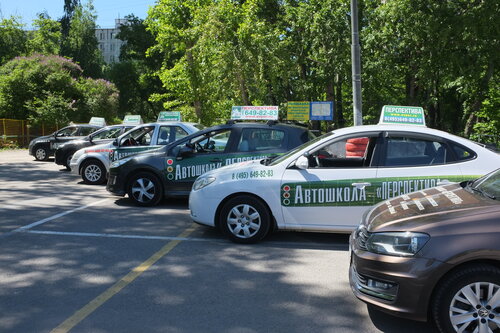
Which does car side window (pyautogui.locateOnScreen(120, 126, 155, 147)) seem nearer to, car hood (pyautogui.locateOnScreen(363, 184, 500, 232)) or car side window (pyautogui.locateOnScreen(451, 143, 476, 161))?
car side window (pyautogui.locateOnScreen(451, 143, 476, 161))

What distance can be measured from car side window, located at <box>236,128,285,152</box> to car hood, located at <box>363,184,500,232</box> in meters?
3.78

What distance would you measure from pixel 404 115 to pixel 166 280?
5.61 meters

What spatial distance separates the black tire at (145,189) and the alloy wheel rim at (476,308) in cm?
625

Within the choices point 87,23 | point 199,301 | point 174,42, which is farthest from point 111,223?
point 87,23

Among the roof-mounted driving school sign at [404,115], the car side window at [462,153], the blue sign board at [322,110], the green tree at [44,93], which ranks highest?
the green tree at [44,93]

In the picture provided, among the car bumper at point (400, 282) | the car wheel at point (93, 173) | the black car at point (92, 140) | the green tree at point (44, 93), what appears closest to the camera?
the car bumper at point (400, 282)

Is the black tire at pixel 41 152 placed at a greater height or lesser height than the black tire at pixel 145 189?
greater

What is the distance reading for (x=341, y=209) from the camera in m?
5.80

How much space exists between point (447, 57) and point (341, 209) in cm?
1650

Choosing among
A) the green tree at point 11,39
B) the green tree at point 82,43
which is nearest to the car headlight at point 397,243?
the green tree at point 11,39

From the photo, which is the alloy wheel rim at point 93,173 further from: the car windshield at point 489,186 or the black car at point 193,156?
the car windshield at point 489,186

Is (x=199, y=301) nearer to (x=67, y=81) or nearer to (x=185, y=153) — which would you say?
(x=185, y=153)

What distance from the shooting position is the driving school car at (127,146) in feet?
34.3

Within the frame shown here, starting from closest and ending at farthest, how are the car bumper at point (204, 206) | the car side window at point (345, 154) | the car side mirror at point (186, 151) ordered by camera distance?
the car side window at point (345, 154) → the car bumper at point (204, 206) → the car side mirror at point (186, 151)
